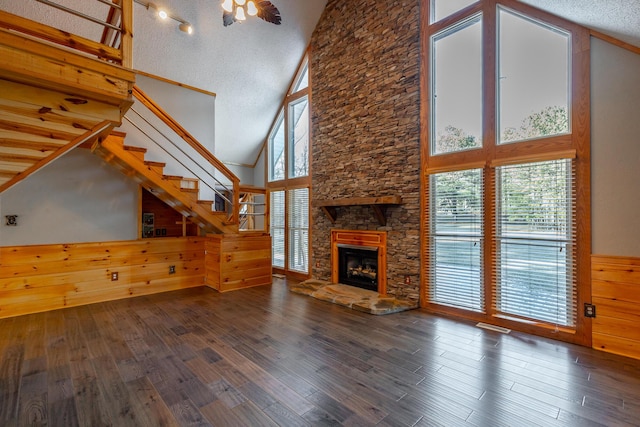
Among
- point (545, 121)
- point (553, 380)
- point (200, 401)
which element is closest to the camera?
point (200, 401)

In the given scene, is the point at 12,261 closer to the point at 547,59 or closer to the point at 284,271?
the point at 284,271

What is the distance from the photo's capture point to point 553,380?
2410 mm

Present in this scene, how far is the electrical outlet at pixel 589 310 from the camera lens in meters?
2.99

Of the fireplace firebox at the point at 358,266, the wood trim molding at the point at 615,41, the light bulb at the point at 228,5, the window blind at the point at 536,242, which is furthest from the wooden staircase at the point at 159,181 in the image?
the wood trim molding at the point at 615,41

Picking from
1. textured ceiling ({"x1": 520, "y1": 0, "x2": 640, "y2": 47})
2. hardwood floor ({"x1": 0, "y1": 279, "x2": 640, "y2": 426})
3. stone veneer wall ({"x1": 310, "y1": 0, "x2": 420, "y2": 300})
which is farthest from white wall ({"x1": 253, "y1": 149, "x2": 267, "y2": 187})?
textured ceiling ({"x1": 520, "y1": 0, "x2": 640, "y2": 47})

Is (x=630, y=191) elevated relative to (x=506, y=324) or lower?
elevated

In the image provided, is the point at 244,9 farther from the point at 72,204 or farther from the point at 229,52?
the point at 72,204

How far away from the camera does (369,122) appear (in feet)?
16.0

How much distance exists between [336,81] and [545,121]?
11.0ft

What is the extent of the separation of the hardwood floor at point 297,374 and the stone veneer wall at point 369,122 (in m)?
1.49

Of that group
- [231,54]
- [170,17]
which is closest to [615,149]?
[231,54]

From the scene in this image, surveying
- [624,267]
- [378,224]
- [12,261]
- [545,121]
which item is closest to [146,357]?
[12,261]

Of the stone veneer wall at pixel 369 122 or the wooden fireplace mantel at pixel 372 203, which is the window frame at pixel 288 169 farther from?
the wooden fireplace mantel at pixel 372 203

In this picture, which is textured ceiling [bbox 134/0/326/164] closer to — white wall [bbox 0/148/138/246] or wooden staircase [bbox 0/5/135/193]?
white wall [bbox 0/148/138/246]
